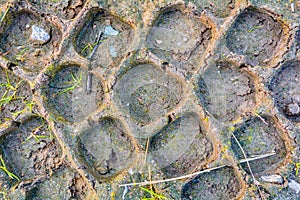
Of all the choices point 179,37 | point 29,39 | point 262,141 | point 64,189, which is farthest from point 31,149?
point 262,141

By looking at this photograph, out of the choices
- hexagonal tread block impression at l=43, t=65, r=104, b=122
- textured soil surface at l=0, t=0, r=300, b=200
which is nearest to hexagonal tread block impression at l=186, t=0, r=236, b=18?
textured soil surface at l=0, t=0, r=300, b=200

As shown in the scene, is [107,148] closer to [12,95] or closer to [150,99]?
[150,99]

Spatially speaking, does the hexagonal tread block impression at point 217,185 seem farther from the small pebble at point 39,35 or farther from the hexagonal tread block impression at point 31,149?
the small pebble at point 39,35

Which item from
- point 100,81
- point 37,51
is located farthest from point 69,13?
point 100,81

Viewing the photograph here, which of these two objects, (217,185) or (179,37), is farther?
(179,37)

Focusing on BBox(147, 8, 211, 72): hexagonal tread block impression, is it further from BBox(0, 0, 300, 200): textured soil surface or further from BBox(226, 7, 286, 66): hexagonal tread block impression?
BBox(226, 7, 286, 66): hexagonal tread block impression

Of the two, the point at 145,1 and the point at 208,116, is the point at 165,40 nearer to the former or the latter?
the point at 145,1
